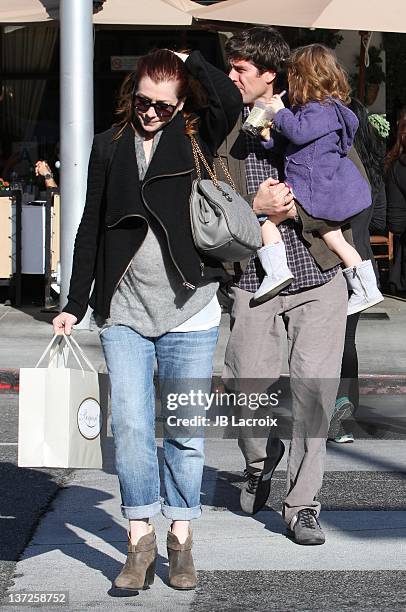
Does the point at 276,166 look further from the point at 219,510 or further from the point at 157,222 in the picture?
the point at 219,510

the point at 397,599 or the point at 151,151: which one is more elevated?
the point at 151,151

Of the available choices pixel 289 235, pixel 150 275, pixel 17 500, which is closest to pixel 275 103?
pixel 289 235

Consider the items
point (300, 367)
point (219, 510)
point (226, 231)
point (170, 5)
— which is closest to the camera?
point (226, 231)

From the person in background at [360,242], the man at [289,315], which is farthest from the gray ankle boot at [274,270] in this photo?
the person in background at [360,242]

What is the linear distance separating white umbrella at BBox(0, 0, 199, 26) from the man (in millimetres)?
7205

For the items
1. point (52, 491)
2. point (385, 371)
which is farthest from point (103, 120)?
point (52, 491)

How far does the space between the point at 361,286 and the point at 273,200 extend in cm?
72

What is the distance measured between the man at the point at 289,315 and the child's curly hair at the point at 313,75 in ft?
0.33

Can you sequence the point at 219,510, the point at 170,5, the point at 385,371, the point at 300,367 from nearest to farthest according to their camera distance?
the point at 300,367
the point at 219,510
the point at 385,371
the point at 170,5

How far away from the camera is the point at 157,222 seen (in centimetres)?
458

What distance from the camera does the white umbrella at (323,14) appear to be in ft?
40.6

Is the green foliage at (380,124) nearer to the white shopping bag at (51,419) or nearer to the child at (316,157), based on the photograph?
the child at (316,157)

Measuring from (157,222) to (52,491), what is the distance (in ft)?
7.59

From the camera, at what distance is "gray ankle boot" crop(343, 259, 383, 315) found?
18.8 feet
